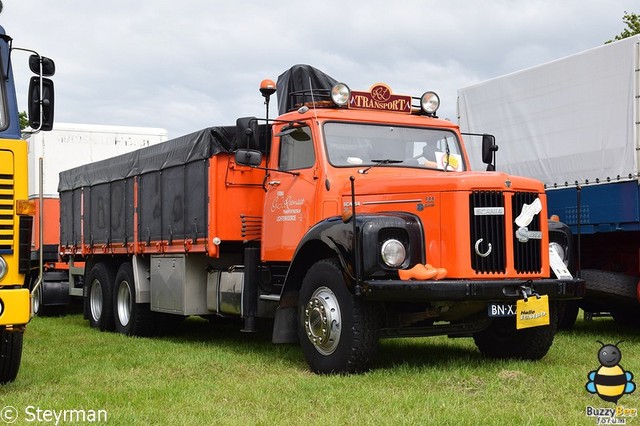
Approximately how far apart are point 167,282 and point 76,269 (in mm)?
4171

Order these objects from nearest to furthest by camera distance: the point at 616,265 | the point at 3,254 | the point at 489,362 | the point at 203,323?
the point at 3,254 → the point at 489,362 → the point at 616,265 → the point at 203,323

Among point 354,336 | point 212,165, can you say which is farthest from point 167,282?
point 354,336

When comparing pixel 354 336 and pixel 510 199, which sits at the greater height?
pixel 510 199

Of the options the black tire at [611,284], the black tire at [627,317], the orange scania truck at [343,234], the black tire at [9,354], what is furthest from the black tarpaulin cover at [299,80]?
the black tire at [627,317]

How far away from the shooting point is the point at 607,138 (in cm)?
998

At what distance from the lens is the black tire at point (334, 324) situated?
7.31 m

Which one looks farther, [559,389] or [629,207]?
[629,207]

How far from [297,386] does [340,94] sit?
126 inches

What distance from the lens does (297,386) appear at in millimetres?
6965

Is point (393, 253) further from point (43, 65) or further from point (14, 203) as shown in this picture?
point (43, 65)

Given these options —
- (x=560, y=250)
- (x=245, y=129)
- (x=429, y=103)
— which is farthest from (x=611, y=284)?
(x=245, y=129)

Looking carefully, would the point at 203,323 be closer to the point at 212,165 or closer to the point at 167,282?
the point at 167,282

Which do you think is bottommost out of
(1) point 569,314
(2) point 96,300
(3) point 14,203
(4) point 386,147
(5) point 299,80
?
(1) point 569,314

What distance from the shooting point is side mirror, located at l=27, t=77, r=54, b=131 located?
704 centimetres
